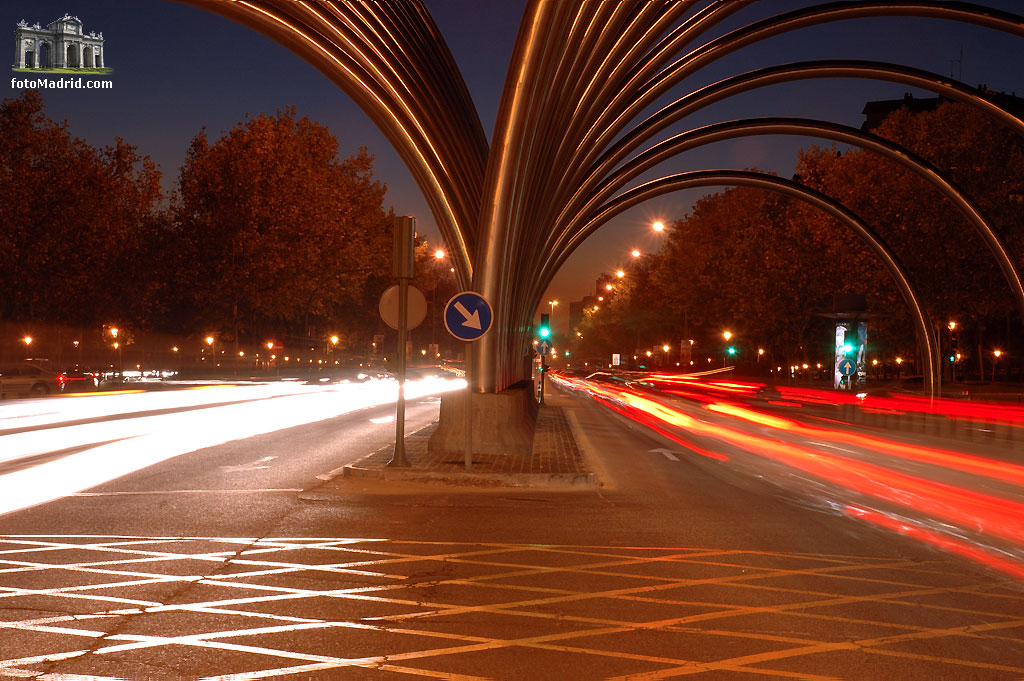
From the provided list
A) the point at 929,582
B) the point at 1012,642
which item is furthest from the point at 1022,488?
the point at 1012,642

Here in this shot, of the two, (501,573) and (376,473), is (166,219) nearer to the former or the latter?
(376,473)

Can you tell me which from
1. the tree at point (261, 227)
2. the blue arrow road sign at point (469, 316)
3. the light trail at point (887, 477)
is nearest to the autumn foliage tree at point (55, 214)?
the tree at point (261, 227)

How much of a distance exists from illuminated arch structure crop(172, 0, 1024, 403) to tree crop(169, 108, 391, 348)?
34050mm

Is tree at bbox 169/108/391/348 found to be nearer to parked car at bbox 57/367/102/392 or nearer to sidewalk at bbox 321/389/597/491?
parked car at bbox 57/367/102/392

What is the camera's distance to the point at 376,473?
43.1 ft

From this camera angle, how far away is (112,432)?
20422mm

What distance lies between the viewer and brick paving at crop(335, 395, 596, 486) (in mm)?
12953

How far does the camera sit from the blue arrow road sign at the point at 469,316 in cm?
1364

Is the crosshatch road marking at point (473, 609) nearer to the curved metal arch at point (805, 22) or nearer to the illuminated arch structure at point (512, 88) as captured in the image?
the illuminated arch structure at point (512, 88)

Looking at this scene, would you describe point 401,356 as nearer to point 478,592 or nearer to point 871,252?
point 478,592

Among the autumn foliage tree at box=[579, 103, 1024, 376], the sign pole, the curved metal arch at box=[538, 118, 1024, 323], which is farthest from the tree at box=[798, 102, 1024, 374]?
the sign pole

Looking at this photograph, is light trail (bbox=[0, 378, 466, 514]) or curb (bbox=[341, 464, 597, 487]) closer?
light trail (bbox=[0, 378, 466, 514])

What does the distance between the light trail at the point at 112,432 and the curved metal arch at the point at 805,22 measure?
13102 millimetres

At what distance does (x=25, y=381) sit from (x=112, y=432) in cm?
2738
